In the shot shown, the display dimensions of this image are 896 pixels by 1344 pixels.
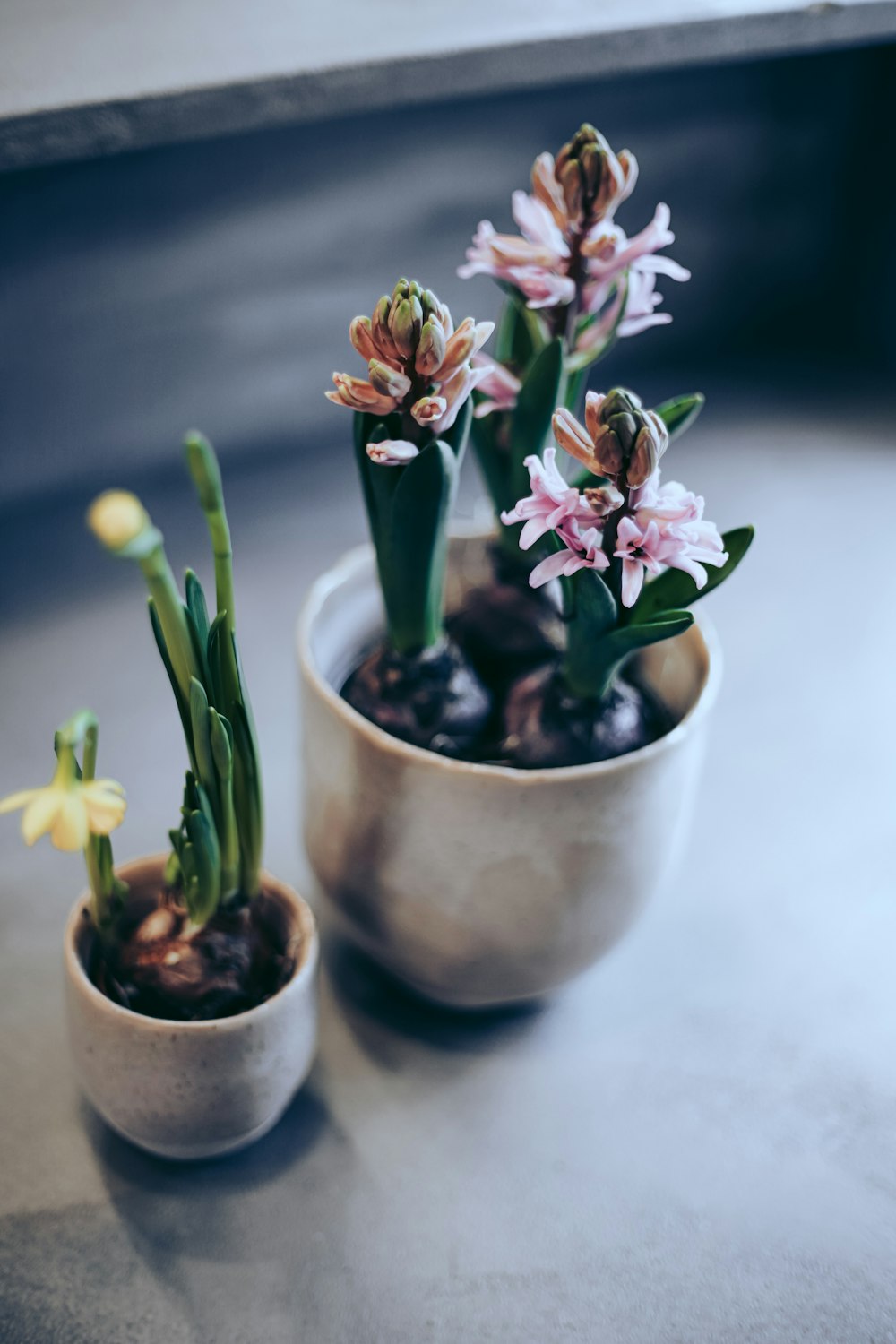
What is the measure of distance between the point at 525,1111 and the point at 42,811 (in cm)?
25

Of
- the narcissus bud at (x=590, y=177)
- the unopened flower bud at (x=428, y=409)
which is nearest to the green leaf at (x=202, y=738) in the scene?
the unopened flower bud at (x=428, y=409)

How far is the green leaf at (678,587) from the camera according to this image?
0.42 m

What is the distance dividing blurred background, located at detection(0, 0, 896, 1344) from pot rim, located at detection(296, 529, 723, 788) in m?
0.15

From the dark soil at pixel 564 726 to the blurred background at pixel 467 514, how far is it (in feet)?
0.45

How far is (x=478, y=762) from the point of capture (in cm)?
48

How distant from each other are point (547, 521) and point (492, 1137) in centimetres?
25

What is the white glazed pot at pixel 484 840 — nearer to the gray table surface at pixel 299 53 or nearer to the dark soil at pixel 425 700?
the dark soil at pixel 425 700

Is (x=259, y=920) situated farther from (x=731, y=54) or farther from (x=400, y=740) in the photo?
(x=731, y=54)

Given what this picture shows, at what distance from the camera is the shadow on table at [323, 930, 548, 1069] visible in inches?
20.4

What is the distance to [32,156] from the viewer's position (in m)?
0.56

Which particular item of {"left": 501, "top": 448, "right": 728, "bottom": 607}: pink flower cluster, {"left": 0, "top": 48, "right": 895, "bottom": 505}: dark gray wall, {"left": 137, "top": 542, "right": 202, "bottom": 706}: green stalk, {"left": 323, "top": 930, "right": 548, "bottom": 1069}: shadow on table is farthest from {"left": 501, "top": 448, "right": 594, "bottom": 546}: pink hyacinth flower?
{"left": 0, "top": 48, "right": 895, "bottom": 505}: dark gray wall

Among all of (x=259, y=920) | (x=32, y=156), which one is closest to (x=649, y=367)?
(x=32, y=156)

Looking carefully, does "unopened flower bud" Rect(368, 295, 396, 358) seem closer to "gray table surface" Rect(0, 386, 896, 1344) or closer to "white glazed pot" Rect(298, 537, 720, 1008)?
"white glazed pot" Rect(298, 537, 720, 1008)

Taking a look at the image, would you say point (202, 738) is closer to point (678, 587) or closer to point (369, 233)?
point (678, 587)
